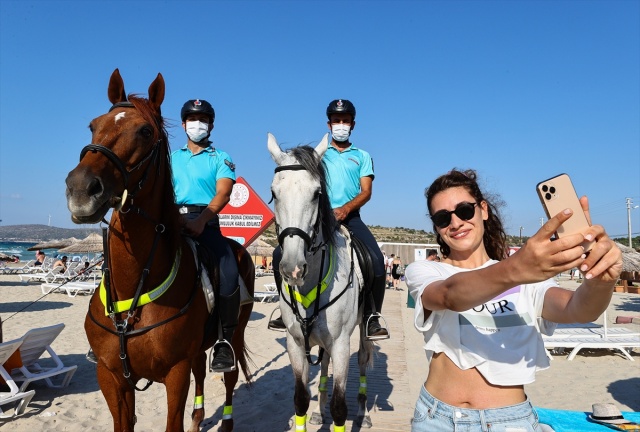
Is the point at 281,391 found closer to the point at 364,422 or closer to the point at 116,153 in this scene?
the point at 364,422

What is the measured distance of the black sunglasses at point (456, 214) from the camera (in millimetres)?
2127

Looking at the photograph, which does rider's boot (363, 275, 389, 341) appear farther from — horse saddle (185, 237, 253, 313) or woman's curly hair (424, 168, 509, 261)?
woman's curly hair (424, 168, 509, 261)

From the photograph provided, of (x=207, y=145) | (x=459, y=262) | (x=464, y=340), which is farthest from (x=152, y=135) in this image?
(x=464, y=340)

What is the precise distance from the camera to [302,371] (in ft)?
14.4

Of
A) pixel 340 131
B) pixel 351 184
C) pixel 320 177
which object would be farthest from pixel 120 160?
pixel 340 131

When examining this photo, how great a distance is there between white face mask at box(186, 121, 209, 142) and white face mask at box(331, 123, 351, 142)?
154 centimetres

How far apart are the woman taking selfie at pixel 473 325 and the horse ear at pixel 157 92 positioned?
2439mm

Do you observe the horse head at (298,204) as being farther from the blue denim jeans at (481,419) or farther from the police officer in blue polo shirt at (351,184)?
the blue denim jeans at (481,419)

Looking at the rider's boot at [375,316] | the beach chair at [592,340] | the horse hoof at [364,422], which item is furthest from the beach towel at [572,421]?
the beach chair at [592,340]

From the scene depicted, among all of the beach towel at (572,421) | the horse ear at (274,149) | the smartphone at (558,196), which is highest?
the horse ear at (274,149)

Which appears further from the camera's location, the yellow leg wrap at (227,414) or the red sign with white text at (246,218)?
the red sign with white text at (246,218)

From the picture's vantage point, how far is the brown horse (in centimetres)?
315

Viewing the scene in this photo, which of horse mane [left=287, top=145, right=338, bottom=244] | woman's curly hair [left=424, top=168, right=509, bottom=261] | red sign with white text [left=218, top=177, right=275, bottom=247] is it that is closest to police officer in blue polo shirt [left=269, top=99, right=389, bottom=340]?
horse mane [left=287, top=145, right=338, bottom=244]

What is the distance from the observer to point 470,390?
6.57 feet
